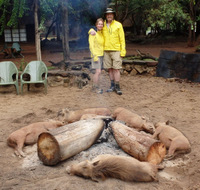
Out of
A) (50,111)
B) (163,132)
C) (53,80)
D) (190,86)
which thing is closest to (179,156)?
(163,132)

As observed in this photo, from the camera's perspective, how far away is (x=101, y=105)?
18.7 ft

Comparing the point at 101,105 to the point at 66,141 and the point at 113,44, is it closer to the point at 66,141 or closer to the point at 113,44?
the point at 113,44

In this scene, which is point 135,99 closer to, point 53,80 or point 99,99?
point 99,99

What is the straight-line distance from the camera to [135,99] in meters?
Answer: 6.32

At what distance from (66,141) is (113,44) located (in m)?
3.75

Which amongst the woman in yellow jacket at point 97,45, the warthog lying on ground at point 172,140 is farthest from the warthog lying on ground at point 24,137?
the woman in yellow jacket at point 97,45

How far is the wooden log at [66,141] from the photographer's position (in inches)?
125

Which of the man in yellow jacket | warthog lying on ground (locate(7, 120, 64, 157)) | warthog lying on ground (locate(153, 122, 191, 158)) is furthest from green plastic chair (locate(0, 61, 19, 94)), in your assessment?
warthog lying on ground (locate(153, 122, 191, 158))

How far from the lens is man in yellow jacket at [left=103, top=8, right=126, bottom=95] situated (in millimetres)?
6366

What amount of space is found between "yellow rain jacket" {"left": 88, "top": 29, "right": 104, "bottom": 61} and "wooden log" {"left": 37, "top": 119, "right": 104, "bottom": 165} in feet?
10.5

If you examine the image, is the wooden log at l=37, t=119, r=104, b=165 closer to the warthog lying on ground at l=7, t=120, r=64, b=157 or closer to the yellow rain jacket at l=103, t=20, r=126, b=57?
the warthog lying on ground at l=7, t=120, r=64, b=157

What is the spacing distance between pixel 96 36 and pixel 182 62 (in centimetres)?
316

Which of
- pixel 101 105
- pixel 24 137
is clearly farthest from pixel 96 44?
pixel 24 137

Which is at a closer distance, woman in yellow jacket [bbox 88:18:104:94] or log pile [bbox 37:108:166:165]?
log pile [bbox 37:108:166:165]
